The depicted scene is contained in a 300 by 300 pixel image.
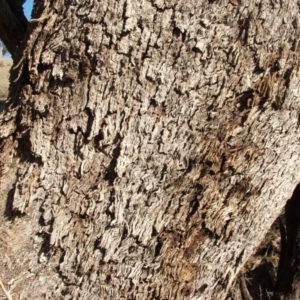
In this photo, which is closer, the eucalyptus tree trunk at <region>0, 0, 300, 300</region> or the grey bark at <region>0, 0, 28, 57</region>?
the eucalyptus tree trunk at <region>0, 0, 300, 300</region>

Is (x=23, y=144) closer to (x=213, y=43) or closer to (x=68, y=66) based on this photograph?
(x=68, y=66)

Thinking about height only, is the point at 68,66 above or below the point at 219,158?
above

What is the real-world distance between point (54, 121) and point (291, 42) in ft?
1.94

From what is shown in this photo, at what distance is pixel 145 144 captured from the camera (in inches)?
49.9

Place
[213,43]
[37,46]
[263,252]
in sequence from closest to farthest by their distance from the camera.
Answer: [213,43]
[37,46]
[263,252]

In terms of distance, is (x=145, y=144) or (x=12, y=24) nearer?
(x=145, y=144)

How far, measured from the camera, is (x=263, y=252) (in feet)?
21.3

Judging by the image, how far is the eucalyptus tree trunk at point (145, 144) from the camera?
125 cm

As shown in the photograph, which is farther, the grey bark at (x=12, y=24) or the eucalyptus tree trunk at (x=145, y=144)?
the grey bark at (x=12, y=24)

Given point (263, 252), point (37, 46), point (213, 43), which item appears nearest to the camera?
point (213, 43)

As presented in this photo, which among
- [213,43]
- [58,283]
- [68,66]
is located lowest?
[58,283]

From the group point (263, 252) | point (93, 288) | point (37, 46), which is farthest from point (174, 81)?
point (263, 252)

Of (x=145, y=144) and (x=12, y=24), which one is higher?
(x=12, y=24)

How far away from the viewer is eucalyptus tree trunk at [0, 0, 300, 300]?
1.25 metres
